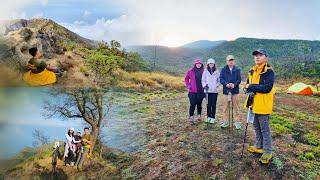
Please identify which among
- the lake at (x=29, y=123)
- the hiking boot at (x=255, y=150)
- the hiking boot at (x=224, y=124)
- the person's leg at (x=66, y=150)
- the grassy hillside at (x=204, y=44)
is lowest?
the hiking boot at (x=255, y=150)

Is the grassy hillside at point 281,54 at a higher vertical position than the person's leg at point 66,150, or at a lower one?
higher

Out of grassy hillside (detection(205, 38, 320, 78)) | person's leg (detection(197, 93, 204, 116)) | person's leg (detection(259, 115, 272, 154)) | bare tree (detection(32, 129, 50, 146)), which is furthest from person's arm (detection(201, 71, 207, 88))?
bare tree (detection(32, 129, 50, 146))

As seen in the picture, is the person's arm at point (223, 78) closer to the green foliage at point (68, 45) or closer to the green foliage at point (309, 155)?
the green foliage at point (309, 155)

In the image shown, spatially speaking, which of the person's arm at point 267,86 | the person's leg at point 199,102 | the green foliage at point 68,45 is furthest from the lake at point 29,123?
the person's arm at point 267,86

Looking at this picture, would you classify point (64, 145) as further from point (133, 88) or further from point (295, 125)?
point (295, 125)

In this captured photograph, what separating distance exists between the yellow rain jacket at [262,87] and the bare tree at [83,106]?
4.80ft

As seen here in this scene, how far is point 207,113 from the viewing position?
7.51 meters

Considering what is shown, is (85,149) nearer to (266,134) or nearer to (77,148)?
(77,148)

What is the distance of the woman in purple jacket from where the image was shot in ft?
24.1

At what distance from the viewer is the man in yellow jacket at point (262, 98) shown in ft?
21.7

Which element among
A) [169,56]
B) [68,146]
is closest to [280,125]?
[169,56]

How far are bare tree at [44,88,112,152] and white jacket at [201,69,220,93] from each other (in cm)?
126

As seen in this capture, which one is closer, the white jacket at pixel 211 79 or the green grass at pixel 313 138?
the green grass at pixel 313 138

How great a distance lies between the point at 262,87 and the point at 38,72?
221 cm
